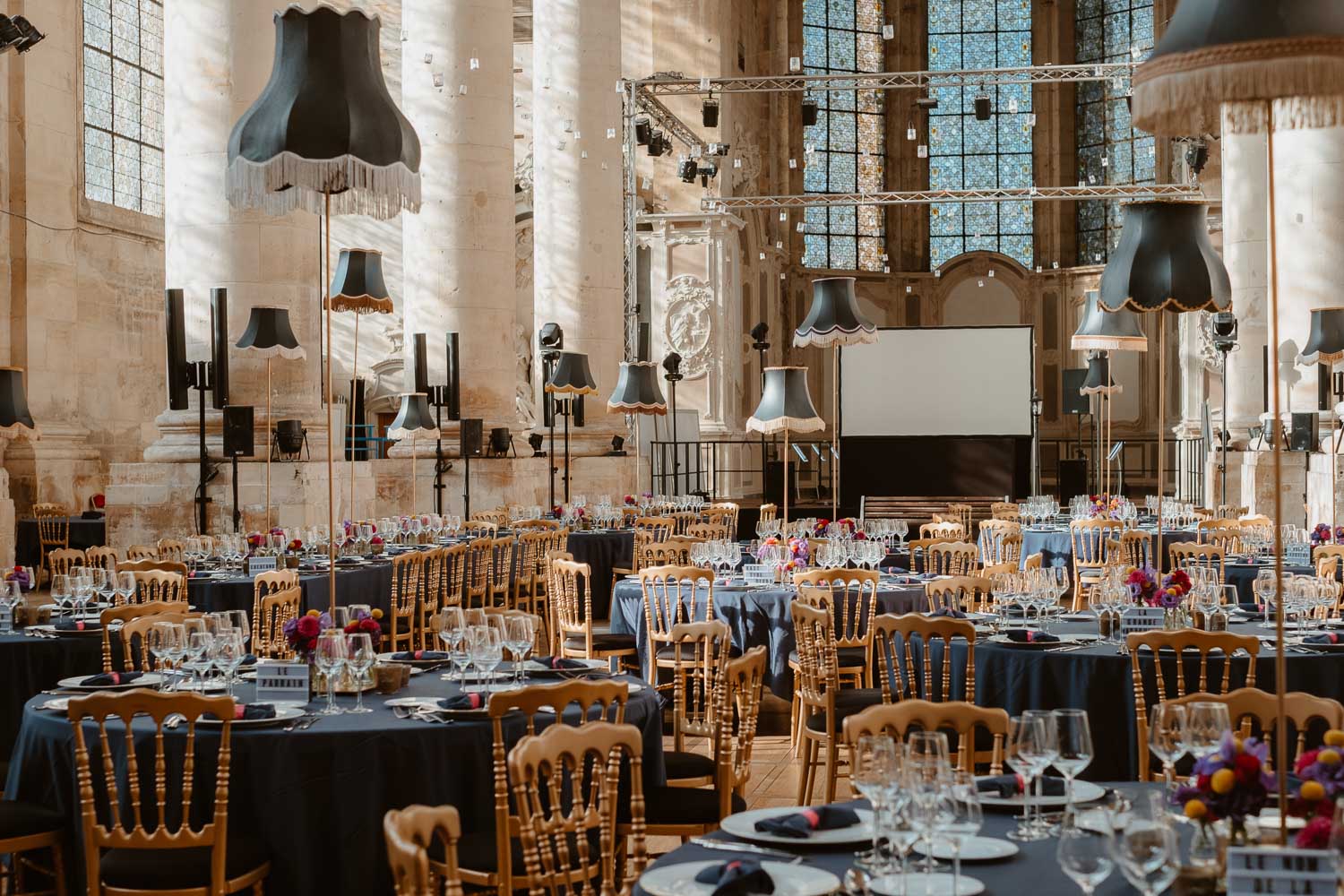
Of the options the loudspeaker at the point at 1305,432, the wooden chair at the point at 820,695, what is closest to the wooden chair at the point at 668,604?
the wooden chair at the point at 820,695

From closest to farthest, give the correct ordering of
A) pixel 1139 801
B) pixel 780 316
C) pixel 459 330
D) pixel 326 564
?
pixel 1139 801, pixel 326 564, pixel 459 330, pixel 780 316

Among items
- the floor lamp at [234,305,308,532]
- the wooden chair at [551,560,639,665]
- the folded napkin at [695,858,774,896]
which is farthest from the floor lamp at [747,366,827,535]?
the folded napkin at [695,858,774,896]

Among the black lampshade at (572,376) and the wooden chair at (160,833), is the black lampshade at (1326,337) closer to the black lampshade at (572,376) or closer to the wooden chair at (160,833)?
the black lampshade at (572,376)

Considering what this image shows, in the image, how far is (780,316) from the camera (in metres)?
31.4

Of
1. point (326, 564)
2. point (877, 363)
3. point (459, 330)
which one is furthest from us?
point (877, 363)

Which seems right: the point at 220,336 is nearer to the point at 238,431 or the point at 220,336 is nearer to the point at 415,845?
the point at 238,431

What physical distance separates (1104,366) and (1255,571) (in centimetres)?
988

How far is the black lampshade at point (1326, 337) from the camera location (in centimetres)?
1265

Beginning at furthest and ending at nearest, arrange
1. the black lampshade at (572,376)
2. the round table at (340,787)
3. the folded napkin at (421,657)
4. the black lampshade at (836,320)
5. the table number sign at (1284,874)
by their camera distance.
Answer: the black lampshade at (572,376), the black lampshade at (836,320), the folded napkin at (421,657), the round table at (340,787), the table number sign at (1284,874)

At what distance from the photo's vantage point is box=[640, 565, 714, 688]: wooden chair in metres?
8.30

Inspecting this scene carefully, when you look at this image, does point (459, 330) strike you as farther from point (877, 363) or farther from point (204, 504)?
point (877, 363)

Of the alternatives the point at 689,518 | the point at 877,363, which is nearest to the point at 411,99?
the point at 689,518

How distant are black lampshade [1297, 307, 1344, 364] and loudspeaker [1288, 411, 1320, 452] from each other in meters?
1.39

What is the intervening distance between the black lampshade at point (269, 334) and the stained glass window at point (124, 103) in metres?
10.8
